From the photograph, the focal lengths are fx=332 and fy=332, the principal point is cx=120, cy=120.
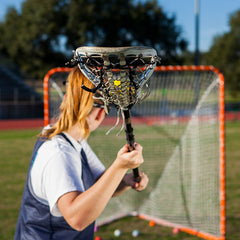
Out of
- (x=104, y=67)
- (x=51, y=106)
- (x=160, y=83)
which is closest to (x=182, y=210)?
(x=160, y=83)

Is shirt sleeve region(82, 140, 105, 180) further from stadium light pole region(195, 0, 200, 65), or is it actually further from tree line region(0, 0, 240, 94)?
tree line region(0, 0, 240, 94)

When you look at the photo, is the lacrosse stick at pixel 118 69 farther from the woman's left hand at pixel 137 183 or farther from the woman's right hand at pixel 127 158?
the woman's left hand at pixel 137 183

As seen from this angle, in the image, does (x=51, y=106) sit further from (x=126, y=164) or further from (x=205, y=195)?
(x=126, y=164)

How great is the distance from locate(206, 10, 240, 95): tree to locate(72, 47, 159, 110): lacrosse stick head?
39.3 meters

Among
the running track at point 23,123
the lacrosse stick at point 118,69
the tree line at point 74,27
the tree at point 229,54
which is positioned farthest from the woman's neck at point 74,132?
the tree at point 229,54

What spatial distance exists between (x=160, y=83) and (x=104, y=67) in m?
3.39

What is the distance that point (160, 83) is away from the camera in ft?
14.9

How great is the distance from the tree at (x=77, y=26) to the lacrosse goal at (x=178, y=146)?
3092cm

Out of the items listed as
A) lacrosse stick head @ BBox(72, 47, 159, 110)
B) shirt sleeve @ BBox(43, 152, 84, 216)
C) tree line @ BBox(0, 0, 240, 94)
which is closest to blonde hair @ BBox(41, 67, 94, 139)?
shirt sleeve @ BBox(43, 152, 84, 216)

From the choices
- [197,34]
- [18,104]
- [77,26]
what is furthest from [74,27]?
[197,34]

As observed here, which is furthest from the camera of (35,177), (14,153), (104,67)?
(14,153)

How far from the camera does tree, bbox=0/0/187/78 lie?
3559cm

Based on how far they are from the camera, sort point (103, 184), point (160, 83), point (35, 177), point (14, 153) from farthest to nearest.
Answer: point (14, 153)
point (160, 83)
point (35, 177)
point (103, 184)

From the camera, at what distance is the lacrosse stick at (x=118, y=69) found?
1.17 m
